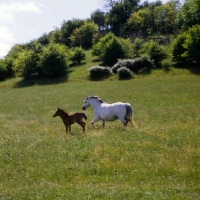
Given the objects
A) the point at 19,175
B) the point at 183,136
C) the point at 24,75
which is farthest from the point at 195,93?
the point at 24,75

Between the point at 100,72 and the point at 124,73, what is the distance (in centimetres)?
535

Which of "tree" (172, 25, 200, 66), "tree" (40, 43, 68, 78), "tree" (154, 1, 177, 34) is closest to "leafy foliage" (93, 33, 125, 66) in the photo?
"tree" (40, 43, 68, 78)

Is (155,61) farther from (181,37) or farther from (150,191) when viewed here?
(150,191)

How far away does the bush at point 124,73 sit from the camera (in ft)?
161

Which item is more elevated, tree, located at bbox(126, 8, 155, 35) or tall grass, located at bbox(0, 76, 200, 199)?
tree, located at bbox(126, 8, 155, 35)

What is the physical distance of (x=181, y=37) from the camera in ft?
172

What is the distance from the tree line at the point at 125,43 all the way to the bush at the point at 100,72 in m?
8.12

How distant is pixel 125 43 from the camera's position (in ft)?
208

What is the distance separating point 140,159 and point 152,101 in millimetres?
20595

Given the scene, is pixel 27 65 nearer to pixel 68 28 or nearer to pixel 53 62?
pixel 53 62

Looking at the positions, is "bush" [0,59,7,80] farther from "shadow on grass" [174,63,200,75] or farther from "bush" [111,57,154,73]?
"shadow on grass" [174,63,200,75]

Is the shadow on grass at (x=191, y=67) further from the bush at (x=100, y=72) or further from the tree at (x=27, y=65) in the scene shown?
the tree at (x=27, y=65)

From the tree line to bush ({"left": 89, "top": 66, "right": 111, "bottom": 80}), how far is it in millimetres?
8123

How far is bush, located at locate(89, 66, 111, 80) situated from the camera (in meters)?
52.8
